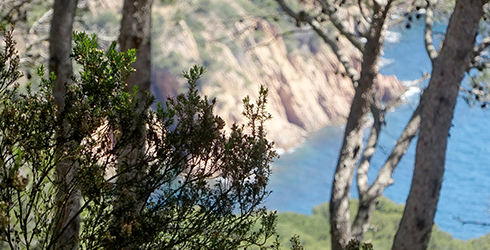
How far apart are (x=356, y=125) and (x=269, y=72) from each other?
2895cm

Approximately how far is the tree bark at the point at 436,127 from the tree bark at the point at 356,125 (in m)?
1.23

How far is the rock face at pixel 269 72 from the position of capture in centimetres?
3172

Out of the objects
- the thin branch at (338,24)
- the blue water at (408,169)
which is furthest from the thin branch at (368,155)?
the blue water at (408,169)

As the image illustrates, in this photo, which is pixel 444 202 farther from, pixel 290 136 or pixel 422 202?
pixel 422 202

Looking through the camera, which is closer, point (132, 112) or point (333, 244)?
point (132, 112)

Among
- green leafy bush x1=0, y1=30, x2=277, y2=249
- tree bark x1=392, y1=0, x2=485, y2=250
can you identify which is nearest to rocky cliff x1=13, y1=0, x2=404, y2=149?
tree bark x1=392, y1=0, x2=485, y2=250

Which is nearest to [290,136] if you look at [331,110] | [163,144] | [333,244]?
[331,110]

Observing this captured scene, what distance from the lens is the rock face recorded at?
31.7m

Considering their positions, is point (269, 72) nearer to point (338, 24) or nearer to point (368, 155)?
point (338, 24)

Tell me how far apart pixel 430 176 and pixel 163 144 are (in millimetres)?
2318

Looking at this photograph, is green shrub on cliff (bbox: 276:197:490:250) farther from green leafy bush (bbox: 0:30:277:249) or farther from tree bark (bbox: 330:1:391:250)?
green leafy bush (bbox: 0:30:277:249)

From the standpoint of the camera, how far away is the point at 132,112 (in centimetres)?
228

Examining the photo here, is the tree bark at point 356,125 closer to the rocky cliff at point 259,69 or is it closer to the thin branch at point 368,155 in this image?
the thin branch at point 368,155

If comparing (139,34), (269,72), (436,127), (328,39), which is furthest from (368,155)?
(269,72)
